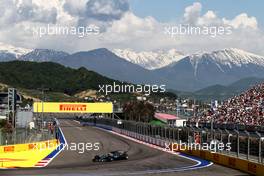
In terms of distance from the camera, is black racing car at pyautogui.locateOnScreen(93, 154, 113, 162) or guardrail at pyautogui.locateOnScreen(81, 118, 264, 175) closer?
guardrail at pyautogui.locateOnScreen(81, 118, 264, 175)

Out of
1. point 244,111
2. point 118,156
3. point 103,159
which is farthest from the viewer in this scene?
point 244,111

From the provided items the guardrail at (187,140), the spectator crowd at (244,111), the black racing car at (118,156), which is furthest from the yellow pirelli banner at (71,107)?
the black racing car at (118,156)

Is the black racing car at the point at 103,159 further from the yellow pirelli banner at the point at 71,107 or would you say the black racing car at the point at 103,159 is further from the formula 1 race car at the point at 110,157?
the yellow pirelli banner at the point at 71,107

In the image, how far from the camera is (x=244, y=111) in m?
68.1

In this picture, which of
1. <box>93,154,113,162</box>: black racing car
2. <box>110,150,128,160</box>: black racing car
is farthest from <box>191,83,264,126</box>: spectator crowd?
<box>93,154,113,162</box>: black racing car

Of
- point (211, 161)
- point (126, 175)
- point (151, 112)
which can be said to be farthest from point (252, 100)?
point (151, 112)

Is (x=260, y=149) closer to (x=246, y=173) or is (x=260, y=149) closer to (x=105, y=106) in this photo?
(x=246, y=173)

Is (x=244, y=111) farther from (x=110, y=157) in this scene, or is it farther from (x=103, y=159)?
(x=103, y=159)

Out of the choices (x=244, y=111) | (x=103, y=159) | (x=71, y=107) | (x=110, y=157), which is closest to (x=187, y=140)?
(x=110, y=157)

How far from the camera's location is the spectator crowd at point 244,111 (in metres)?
63.1

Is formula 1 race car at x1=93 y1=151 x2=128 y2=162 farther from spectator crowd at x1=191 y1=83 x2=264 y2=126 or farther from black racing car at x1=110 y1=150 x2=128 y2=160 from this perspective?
spectator crowd at x1=191 y1=83 x2=264 y2=126

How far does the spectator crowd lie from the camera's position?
207ft

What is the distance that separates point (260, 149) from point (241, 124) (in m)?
34.1

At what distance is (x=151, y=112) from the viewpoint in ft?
427
